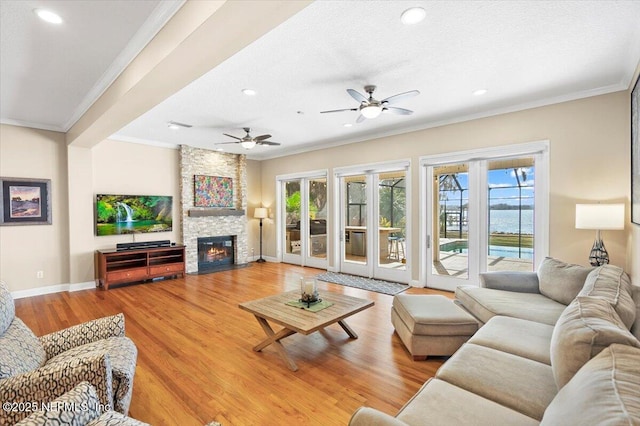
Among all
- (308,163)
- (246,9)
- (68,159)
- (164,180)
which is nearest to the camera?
(246,9)

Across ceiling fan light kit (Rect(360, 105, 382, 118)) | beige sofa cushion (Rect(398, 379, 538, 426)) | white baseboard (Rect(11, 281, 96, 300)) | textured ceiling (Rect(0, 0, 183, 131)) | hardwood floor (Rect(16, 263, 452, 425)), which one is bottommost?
hardwood floor (Rect(16, 263, 452, 425))

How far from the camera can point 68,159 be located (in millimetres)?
5207

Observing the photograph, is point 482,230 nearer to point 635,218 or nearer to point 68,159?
point 635,218

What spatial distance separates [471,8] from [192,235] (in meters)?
6.44

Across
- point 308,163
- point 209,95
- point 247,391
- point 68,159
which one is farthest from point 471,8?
point 68,159

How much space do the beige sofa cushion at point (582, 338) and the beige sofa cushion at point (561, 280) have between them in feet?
5.00

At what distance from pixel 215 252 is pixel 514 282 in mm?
6254

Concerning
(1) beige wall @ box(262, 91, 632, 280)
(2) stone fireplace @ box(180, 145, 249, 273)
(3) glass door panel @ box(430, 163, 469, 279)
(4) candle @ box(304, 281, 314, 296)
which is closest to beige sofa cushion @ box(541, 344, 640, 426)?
(4) candle @ box(304, 281, 314, 296)

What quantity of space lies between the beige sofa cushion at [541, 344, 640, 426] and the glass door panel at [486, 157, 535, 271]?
12.2ft

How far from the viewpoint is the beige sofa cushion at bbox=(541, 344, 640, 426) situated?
82 centimetres

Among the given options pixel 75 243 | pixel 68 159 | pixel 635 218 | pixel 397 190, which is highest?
pixel 68 159

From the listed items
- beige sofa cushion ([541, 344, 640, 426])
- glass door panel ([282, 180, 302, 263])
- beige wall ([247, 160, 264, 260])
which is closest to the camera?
beige sofa cushion ([541, 344, 640, 426])

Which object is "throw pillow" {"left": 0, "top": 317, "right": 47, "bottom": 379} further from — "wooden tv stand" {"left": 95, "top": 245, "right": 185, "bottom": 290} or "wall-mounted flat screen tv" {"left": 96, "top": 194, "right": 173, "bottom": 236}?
"wall-mounted flat screen tv" {"left": 96, "top": 194, "right": 173, "bottom": 236}

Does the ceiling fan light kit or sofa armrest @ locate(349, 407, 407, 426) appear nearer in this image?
sofa armrest @ locate(349, 407, 407, 426)
